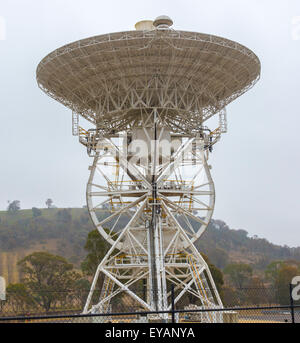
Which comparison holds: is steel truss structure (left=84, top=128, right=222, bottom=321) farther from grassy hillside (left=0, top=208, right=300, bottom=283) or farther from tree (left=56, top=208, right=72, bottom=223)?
tree (left=56, top=208, right=72, bottom=223)

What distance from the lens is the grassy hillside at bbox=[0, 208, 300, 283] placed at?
97500 mm

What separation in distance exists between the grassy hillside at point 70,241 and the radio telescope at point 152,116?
188ft

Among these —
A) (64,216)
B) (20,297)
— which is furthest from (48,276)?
(64,216)

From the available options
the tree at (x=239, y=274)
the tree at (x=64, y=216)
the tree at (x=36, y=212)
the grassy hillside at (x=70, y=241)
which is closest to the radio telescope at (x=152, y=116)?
the tree at (x=239, y=274)

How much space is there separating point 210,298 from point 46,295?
34465mm

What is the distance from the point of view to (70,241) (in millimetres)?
106062

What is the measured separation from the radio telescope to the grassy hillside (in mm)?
57225

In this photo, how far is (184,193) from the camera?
2720 cm

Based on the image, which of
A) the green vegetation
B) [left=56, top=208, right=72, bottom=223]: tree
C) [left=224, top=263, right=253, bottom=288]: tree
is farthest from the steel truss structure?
[left=56, top=208, right=72, bottom=223]: tree

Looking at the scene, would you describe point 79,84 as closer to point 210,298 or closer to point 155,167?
point 155,167

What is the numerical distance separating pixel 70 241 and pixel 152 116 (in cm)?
8272

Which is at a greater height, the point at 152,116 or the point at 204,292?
the point at 152,116

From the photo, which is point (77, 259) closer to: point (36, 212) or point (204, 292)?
point (36, 212)
